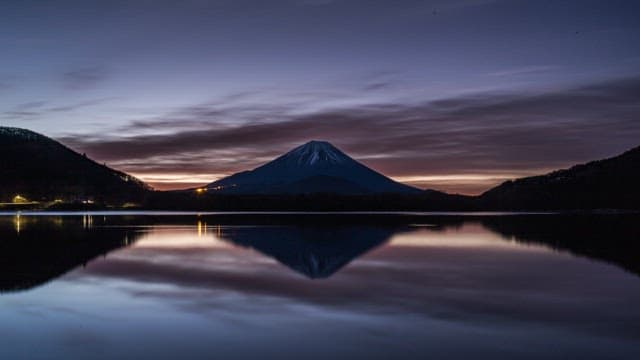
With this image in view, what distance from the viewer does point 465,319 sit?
14570 mm

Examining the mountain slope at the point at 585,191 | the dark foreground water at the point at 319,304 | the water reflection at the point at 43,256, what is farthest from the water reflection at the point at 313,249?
the mountain slope at the point at 585,191

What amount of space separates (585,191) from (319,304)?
159 metres

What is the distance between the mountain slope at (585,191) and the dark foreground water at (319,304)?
124581 mm

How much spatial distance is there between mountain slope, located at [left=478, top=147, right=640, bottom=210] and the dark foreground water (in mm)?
124581

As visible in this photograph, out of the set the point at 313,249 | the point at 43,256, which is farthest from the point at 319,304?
the point at 43,256

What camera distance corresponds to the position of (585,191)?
16212 cm

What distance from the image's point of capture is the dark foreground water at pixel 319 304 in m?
11.9

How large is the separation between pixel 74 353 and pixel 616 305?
12658 mm

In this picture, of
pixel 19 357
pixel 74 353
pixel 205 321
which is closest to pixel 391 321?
pixel 205 321

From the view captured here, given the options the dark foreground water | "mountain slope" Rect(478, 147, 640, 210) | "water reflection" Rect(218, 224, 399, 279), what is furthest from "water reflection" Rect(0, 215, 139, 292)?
"mountain slope" Rect(478, 147, 640, 210)

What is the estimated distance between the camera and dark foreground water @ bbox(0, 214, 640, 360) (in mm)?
11906

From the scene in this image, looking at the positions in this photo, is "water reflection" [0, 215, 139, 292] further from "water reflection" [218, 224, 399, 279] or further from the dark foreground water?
"water reflection" [218, 224, 399, 279]

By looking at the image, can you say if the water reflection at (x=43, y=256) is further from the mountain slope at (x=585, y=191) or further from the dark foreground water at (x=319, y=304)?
the mountain slope at (x=585, y=191)

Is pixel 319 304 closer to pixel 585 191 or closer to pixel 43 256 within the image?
pixel 43 256
